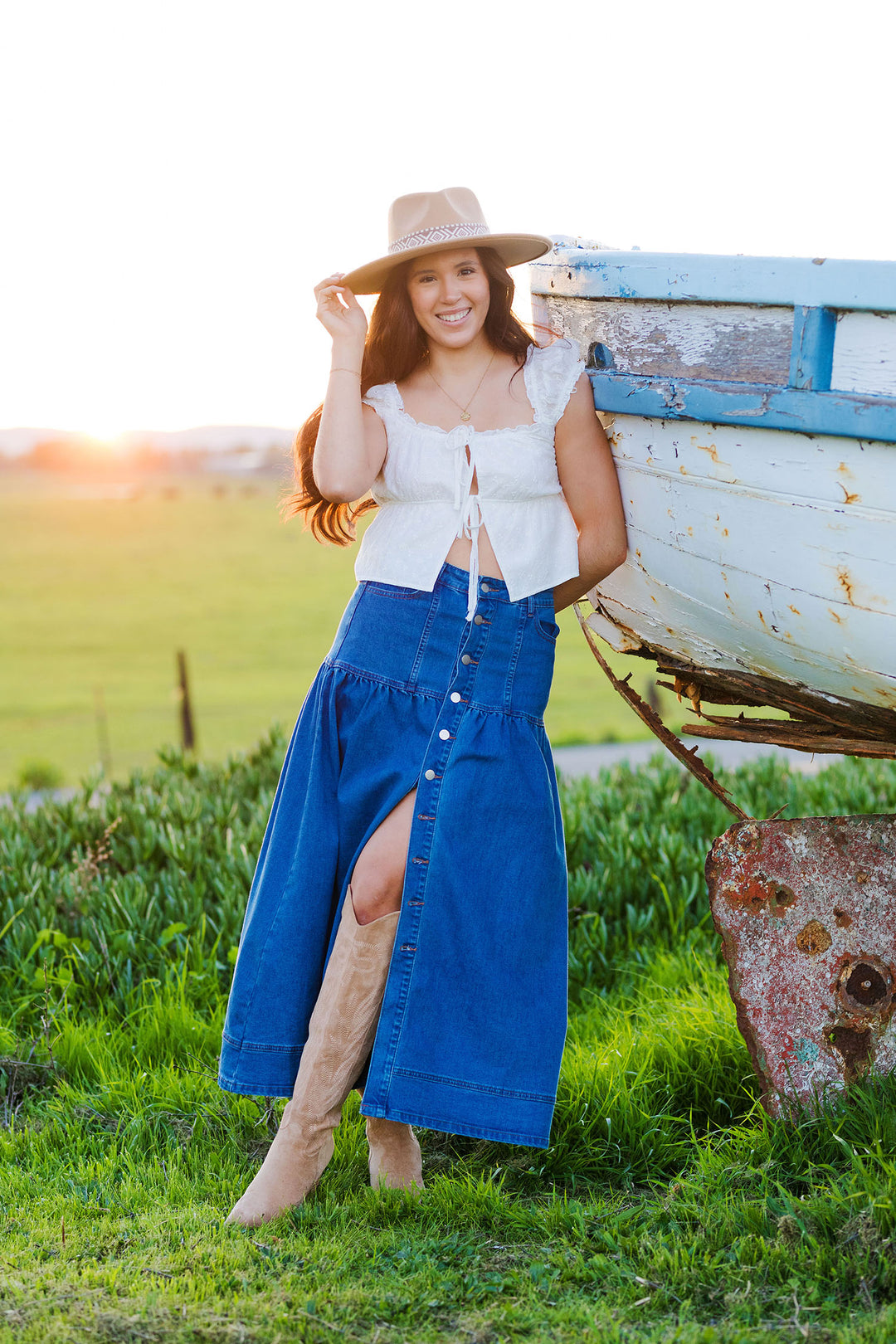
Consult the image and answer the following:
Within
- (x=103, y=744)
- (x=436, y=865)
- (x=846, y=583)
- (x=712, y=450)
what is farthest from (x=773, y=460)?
(x=103, y=744)

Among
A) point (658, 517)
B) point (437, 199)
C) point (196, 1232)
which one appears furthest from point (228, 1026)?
point (437, 199)

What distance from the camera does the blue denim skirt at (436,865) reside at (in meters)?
2.48

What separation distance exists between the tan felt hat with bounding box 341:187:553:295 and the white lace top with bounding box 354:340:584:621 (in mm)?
252

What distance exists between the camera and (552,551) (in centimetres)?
262

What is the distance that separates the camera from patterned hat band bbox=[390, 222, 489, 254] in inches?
98.8

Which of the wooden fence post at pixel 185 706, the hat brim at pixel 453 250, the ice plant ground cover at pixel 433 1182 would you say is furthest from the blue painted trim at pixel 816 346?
the wooden fence post at pixel 185 706

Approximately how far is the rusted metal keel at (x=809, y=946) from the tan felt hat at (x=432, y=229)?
1.36m

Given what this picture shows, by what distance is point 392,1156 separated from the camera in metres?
2.64

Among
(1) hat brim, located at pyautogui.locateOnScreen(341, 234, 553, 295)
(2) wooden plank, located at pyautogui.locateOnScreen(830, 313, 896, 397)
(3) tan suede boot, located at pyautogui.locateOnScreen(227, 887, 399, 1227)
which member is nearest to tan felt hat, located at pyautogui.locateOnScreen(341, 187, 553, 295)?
(1) hat brim, located at pyautogui.locateOnScreen(341, 234, 553, 295)

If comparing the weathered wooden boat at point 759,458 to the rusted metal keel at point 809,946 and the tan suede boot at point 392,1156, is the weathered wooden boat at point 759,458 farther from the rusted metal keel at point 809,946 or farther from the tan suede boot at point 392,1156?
the tan suede boot at point 392,1156

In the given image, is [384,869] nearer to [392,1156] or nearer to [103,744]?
[392,1156]

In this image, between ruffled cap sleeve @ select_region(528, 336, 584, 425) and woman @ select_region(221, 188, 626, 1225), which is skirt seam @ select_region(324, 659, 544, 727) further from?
ruffled cap sleeve @ select_region(528, 336, 584, 425)

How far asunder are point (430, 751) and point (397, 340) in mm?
855

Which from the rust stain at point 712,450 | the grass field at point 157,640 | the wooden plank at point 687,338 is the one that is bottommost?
the grass field at point 157,640
